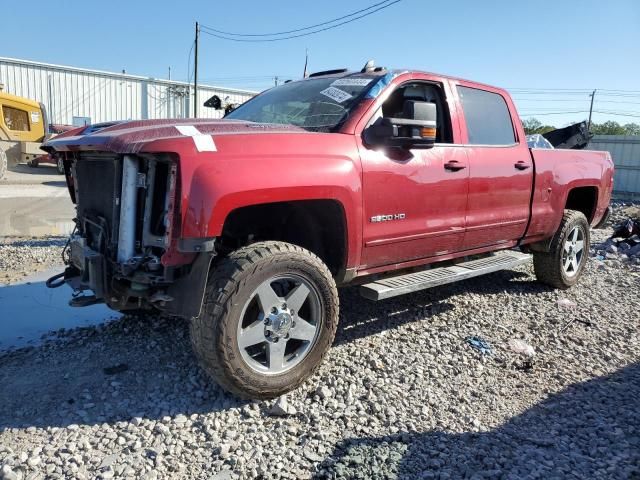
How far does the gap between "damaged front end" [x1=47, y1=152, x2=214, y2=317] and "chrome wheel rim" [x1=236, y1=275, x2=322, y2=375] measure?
1.26 feet

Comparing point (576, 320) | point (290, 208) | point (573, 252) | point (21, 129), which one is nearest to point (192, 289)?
point (290, 208)

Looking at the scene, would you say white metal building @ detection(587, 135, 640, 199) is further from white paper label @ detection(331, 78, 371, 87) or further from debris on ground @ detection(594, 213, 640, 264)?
white paper label @ detection(331, 78, 371, 87)

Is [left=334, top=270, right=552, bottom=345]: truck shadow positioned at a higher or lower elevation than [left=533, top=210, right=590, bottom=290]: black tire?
lower

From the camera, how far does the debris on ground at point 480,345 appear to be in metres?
4.03

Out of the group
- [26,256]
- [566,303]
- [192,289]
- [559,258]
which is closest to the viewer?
[192,289]

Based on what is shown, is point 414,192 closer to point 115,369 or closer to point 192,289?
point 192,289

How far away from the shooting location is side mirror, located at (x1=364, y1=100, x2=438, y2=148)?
3418 mm

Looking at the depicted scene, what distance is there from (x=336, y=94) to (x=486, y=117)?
5.33 feet

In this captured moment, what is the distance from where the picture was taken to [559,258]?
5.70m

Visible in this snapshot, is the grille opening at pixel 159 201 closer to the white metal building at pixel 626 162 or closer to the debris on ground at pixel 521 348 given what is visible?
the debris on ground at pixel 521 348

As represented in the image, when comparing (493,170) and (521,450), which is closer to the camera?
(521,450)

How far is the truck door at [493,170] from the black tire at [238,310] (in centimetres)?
187

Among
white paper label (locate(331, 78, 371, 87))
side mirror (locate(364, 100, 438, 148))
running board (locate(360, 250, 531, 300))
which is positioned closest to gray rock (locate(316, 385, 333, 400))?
running board (locate(360, 250, 531, 300))

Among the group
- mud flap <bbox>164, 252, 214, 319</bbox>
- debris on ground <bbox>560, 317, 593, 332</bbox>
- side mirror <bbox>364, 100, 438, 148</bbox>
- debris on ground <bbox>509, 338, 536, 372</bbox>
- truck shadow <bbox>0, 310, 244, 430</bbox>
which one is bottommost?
truck shadow <bbox>0, 310, 244, 430</bbox>
